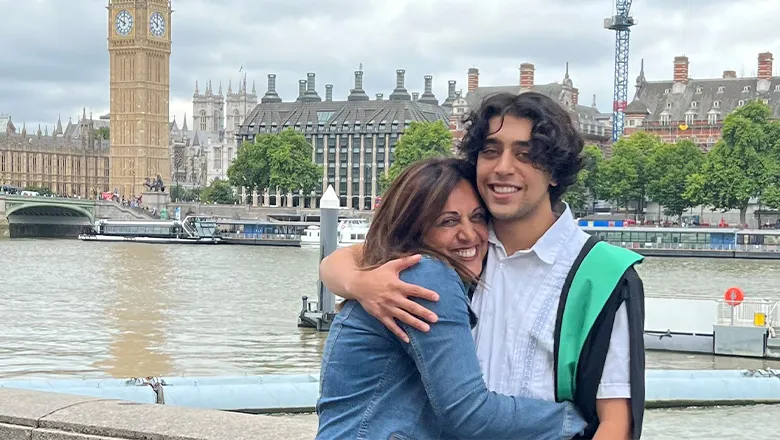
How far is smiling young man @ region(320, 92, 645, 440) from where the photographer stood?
217 cm

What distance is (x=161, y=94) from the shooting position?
86.3m

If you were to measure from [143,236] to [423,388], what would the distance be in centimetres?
5558

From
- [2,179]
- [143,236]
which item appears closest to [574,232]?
[143,236]

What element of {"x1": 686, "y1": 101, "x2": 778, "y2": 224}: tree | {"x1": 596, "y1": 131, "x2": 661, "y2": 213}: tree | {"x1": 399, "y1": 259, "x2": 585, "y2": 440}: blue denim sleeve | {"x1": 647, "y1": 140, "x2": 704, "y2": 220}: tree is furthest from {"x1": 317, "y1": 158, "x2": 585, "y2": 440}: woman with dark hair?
{"x1": 596, "y1": 131, "x2": 661, "y2": 213}: tree

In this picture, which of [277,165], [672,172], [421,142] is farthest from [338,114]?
[672,172]

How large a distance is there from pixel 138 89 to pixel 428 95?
2389cm

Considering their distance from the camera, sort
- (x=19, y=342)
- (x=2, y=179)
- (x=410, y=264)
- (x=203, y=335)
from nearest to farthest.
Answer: (x=410, y=264) → (x=19, y=342) → (x=203, y=335) → (x=2, y=179)

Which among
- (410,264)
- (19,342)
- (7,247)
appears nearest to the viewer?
(410,264)

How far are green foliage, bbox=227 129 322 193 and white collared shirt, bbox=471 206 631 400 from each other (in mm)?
69792

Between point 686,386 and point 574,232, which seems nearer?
point 574,232

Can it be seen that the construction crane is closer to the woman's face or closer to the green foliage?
the green foliage

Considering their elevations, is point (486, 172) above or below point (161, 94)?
below

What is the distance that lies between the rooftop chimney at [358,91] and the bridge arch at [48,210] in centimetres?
2857

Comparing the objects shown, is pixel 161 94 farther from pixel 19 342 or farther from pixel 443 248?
pixel 443 248
